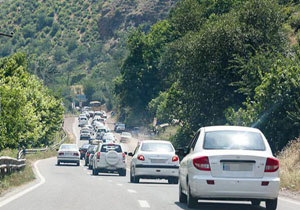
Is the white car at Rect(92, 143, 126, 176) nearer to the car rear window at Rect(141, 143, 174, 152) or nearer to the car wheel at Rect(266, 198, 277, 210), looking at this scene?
the car rear window at Rect(141, 143, 174, 152)

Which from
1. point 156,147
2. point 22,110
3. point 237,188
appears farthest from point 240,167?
point 22,110

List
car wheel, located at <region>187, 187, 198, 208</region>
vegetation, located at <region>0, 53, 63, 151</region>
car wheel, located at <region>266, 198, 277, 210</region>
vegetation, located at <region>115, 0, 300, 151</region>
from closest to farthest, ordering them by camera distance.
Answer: car wheel, located at <region>266, 198, 277, 210</region> < car wheel, located at <region>187, 187, 198, 208</region> < vegetation, located at <region>115, 0, 300, 151</region> < vegetation, located at <region>0, 53, 63, 151</region>

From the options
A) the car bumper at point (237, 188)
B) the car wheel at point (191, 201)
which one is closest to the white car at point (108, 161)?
the car wheel at point (191, 201)

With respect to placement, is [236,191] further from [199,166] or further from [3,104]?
[3,104]

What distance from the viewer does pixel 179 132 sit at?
61.9 metres

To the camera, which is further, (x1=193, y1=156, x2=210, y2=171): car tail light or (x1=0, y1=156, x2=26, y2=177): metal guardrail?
(x1=0, y1=156, x2=26, y2=177): metal guardrail

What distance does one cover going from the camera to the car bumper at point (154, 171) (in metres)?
25.6

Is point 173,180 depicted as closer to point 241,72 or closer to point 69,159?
point 69,159

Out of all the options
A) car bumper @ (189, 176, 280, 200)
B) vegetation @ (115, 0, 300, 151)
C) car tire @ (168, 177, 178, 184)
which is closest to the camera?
car bumper @ (189, 176, 280, 200)

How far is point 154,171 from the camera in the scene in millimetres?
25656

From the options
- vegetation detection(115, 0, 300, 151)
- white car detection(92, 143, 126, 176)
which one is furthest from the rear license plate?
vegetation detection(115, 0, 300, 151)

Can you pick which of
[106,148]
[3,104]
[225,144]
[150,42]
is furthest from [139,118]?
[225,144]

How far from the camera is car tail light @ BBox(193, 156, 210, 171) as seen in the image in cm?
1402

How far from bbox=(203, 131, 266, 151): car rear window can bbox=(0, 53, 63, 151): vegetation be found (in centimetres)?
4466
